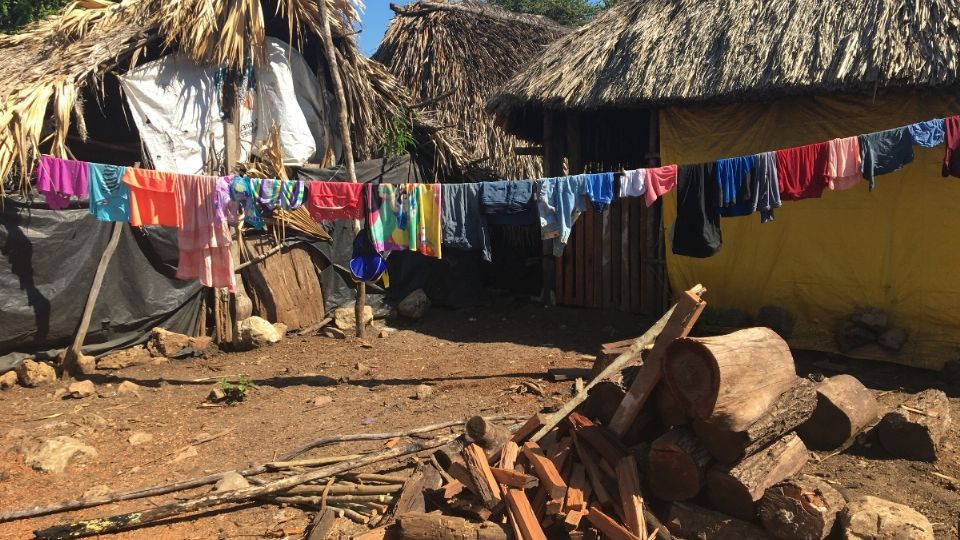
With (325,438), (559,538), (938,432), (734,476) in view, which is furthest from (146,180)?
(938,432)

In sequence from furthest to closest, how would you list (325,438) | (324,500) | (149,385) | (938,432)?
(149,385)
(325,438)
(938,432)
(324,500)

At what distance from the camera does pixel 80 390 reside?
20.8 feet

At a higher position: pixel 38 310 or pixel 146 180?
pixel 146 180

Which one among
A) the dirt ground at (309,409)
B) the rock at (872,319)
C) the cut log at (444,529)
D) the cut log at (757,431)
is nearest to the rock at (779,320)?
the dirt ground at (309,409)

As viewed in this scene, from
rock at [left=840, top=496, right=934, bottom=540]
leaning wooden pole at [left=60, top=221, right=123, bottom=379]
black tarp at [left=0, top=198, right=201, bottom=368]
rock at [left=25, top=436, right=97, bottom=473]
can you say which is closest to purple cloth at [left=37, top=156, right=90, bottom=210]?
black tarp at [left=0, top=198, right=201, bottom=368]

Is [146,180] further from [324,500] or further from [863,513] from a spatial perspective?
[863,513]

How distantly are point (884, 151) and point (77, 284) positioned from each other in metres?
7.95

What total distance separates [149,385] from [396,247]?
2.83m

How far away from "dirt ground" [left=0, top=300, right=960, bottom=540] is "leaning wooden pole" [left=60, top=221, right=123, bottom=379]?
0.22 m

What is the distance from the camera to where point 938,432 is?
175 inches

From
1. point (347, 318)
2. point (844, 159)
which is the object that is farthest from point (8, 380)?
point (844, 159)

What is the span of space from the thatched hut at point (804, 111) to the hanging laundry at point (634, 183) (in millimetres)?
1612

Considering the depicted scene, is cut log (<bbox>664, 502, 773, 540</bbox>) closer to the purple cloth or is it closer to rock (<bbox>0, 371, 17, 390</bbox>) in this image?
the purple cloth

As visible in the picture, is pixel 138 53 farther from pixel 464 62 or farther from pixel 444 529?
pixel 444 529
